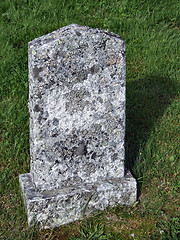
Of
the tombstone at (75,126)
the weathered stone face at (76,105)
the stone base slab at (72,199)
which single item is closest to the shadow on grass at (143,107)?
the stone base slab at (72,199)

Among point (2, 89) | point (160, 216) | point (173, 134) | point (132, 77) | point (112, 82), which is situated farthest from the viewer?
point (132, 77)

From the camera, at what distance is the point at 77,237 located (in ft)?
9.53

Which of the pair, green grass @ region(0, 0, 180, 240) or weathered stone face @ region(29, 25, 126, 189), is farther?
green grass @ region(0, 0, 180, 240)

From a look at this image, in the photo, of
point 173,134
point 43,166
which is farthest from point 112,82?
point 173,134

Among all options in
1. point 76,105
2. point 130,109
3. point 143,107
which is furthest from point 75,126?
point 143,107

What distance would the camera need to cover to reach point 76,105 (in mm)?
2830

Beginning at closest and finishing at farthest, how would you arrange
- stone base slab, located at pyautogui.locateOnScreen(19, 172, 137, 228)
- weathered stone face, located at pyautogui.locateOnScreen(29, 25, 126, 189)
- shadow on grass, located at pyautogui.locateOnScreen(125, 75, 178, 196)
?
weathered stone face, located at pyautogui.locateOnScreen(29, 25, 126, 189), stone base slab, located at pyautogui.locateOnScreen(19, 172, 137, 228), shadow on grass, located at pyautogui.locateOnScreen(125, 75, 178, 196)

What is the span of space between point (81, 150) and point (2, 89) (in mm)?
2047

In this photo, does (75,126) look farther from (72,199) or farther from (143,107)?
(143,107)

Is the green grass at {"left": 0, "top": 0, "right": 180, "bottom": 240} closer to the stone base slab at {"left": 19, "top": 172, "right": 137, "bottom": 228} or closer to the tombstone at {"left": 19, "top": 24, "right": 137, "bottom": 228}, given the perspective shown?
the stone base slab at {"left": 19, "top": 172, "right": 137, "bottom": 228}

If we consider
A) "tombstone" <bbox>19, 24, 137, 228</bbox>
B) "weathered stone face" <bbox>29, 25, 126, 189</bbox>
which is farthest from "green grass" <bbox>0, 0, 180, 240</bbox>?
"weathered stone face" <bbox>29, 25, 126, 189</bbox>

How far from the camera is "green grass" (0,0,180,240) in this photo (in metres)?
3.02

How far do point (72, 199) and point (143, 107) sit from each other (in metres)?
2.01

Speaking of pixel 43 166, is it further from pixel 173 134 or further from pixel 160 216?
pixel 173 134
